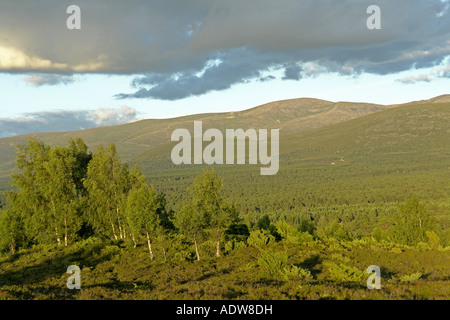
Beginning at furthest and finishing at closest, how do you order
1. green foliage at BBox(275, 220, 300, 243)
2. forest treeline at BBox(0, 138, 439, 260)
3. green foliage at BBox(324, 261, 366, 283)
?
green foliage at BBox(275, 220, 300, 243), forest treeline at BBox(0, 138, 439, 260), green foliage at BBox(324, 261, 366, 283)

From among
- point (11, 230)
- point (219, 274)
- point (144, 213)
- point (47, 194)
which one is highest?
point (47, 194)

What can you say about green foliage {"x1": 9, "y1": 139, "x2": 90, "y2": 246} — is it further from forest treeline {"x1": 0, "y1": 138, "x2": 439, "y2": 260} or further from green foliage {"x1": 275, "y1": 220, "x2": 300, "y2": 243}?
green foliage {"x1": 275, "y1": 220, "x2": 300, "y2": 243}

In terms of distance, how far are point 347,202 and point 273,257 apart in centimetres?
17516

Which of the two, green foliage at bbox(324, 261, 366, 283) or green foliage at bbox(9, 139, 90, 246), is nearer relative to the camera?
green foliage at bbox(324, 261, 366, 283)

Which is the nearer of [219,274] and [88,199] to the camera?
[219,274]

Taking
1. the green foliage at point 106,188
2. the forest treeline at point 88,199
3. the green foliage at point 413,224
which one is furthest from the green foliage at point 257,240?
the green foliage at point 413,224

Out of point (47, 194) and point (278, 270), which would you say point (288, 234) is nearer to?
point (278, 270)

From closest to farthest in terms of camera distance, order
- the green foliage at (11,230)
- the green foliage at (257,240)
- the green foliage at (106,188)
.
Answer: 1. the green foliage at (257,240)
2. the green foliage at (106,188)
3. the green foliage at (11,230)

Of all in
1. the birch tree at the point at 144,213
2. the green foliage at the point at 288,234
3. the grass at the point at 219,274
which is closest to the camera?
the grass at the point at 219,274

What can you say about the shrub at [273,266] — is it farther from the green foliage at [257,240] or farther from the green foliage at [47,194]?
the green foliage at [47,194]

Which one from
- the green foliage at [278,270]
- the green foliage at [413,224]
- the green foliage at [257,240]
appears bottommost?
the green foliage at [413,224]

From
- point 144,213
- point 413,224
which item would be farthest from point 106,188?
point 413,224

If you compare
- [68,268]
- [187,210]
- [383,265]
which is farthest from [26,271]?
[383,265]

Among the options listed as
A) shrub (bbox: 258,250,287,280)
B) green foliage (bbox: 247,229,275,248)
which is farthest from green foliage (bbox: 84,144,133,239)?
shrub (bbox: 258,250,287,280)
